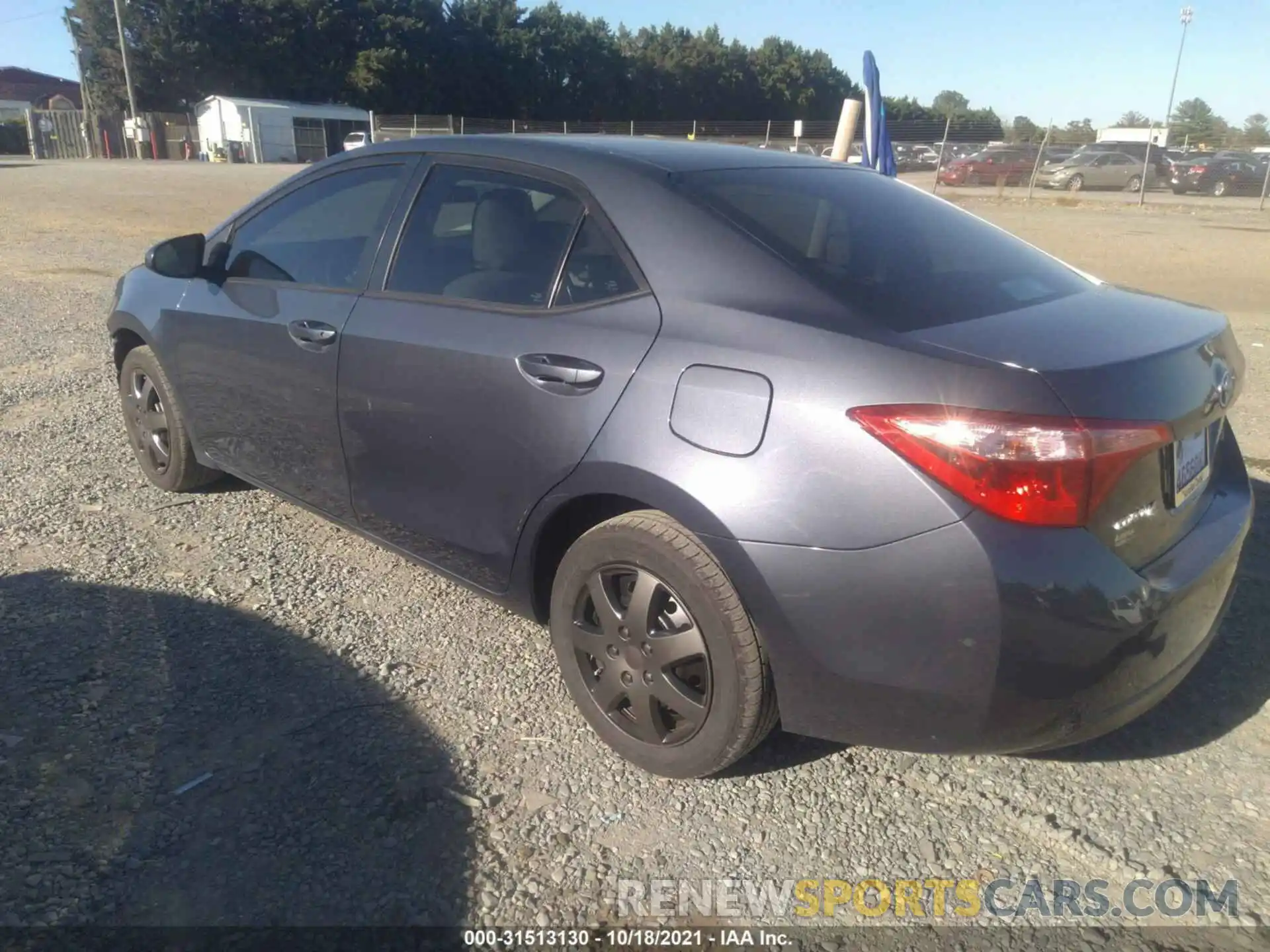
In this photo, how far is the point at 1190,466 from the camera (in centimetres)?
245

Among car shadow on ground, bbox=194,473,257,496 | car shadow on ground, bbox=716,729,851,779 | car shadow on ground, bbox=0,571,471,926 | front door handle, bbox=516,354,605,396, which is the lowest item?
car shadow on ground, bbox=716,729,851,779

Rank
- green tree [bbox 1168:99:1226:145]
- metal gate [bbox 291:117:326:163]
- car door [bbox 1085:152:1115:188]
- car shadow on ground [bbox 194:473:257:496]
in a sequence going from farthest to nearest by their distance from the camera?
metal gate [bbox 291:117:326:163] < green tree [bbox 1168:99:1226:145] < car door [bbox 1085:152:1115:188] < car shadow on ground [bbox 194:473:257:496]

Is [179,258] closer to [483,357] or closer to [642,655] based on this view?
[483,357]

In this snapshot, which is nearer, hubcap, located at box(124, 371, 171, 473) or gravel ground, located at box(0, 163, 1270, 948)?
gravel ground, located at box(0, 163, 1270, 948)

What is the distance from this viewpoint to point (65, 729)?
2.82m

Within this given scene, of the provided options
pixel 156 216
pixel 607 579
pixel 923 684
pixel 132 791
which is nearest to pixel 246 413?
pixel 132 791

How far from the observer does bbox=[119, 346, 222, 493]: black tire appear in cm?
436

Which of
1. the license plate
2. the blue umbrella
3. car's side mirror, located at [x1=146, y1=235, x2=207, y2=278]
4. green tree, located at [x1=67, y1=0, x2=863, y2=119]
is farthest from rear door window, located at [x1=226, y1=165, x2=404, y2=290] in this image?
green tree, located at [x1=67, y1=0, x2=863, y2=119]

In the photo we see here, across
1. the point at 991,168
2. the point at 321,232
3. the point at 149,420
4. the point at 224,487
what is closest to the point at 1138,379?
the point at 321,232

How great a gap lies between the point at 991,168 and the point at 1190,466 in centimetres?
3057

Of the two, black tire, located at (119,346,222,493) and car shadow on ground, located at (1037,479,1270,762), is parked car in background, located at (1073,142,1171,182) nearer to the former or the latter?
car shadow on ground, located at (1037,479,1270,762)

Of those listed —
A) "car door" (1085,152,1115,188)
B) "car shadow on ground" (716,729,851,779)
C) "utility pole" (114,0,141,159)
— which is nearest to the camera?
"car shadow on ground" (716,729,851,779)

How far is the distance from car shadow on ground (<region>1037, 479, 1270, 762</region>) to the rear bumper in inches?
19.7

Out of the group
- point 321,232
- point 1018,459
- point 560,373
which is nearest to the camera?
point 1018,459
